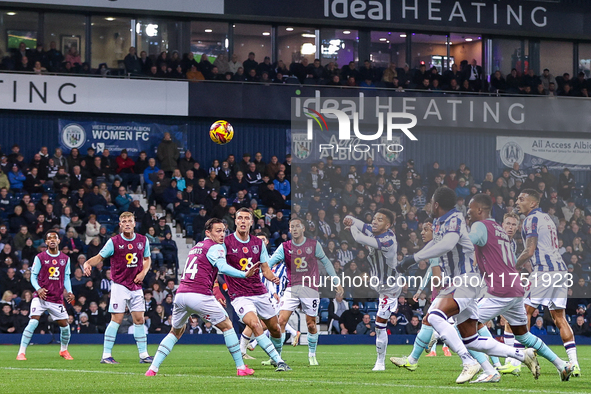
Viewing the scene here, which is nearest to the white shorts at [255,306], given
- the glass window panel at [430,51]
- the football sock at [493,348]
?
the football sock at [493,348]

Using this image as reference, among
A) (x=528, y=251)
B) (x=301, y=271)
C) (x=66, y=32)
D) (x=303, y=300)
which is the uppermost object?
(x=66, y=32)

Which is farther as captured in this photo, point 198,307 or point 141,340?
point 141,340

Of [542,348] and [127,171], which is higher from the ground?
[127,171]

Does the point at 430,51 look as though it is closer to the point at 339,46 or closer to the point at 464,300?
the point at 339,46

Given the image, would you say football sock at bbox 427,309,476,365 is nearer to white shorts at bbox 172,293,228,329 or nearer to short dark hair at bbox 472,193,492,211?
short dark hair at bbox 472,193,492,211

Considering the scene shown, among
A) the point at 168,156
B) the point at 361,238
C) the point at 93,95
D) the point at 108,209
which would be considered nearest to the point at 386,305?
the point at 361,238

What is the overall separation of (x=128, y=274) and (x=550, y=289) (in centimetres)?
694

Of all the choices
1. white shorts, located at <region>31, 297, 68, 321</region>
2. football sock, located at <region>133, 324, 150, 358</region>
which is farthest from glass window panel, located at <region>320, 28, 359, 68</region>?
football sock, located at <region>133, 324, 150, 358</region>

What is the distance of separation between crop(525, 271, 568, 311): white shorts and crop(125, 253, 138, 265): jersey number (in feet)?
21.5

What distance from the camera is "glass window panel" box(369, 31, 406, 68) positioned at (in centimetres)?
3231

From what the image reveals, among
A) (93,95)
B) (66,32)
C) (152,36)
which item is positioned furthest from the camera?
(152,36)

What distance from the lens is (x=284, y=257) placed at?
1461cm

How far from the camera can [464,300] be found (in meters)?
9.95

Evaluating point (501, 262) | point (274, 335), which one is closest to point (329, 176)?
point (274, 335)
